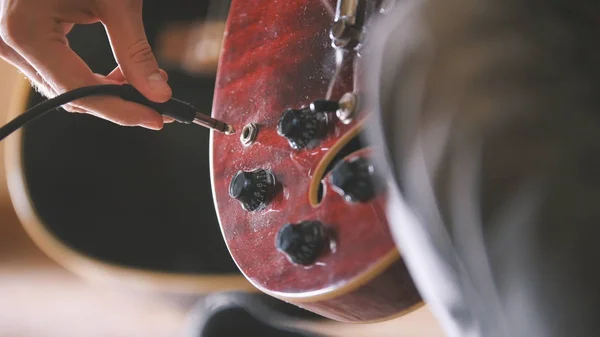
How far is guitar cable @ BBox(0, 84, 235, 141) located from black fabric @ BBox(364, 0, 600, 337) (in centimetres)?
32

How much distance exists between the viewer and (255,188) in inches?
21.3

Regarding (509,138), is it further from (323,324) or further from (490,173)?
(323,324)

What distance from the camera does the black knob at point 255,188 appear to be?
0.54 metres

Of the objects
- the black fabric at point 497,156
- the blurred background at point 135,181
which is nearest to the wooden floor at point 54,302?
the blurred background at point 135,181

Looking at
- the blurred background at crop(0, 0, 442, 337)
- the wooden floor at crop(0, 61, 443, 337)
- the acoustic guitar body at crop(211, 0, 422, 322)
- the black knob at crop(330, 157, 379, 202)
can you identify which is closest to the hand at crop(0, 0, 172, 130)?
the acoustic guitar body at crop(211, 0, 422, 322)

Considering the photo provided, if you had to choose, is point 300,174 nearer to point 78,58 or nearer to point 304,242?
point 304,242

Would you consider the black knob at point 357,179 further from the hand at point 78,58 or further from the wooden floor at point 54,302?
the wooden floor at point 54,302

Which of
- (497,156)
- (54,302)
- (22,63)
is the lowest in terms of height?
(54,302)

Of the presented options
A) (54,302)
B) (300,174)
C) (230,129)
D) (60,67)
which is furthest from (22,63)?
(54,302)

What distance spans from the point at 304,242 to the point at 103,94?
24 cm

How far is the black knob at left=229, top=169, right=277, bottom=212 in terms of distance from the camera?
21.2 inches

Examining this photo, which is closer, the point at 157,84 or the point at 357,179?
the point at 357,179

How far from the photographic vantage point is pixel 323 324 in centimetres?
88

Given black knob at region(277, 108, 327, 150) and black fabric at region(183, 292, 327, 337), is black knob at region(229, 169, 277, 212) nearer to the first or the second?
black knob at region(277, 108, 327, 150)
